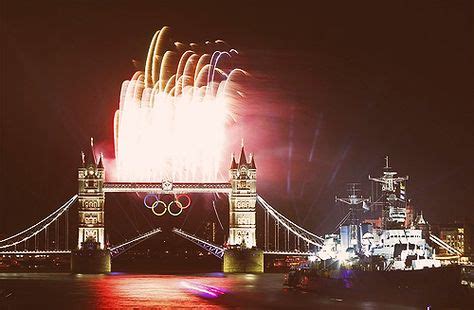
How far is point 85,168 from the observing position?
126m

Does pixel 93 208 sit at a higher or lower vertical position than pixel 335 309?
higher

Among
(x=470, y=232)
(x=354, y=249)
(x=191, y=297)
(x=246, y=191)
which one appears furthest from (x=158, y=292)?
(x=470, y=232)

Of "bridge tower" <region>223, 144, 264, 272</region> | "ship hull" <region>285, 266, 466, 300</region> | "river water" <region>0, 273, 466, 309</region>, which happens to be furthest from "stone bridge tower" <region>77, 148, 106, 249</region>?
"ship hull" <region>285, 266, 466, 300</region>

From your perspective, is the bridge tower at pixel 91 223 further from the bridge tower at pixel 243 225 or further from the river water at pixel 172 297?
the river water at pixel 172 297

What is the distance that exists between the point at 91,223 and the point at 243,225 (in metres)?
17.8

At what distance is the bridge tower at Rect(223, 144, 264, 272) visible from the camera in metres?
121

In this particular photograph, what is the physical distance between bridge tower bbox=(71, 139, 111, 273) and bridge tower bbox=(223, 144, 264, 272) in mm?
14496

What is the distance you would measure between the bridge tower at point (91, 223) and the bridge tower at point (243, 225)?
14496 mm

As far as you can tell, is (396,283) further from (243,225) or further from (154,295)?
(243,225)

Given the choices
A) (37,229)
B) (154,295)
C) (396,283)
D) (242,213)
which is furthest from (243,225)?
(396,283)

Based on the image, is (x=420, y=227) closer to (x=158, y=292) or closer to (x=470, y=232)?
(x=158, y=292)

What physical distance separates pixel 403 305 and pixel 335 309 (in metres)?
3.71

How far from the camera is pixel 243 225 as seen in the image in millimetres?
122312

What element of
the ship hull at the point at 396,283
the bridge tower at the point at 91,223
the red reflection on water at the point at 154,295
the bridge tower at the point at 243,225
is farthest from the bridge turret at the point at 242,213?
the ship hull at the point at 396,283
